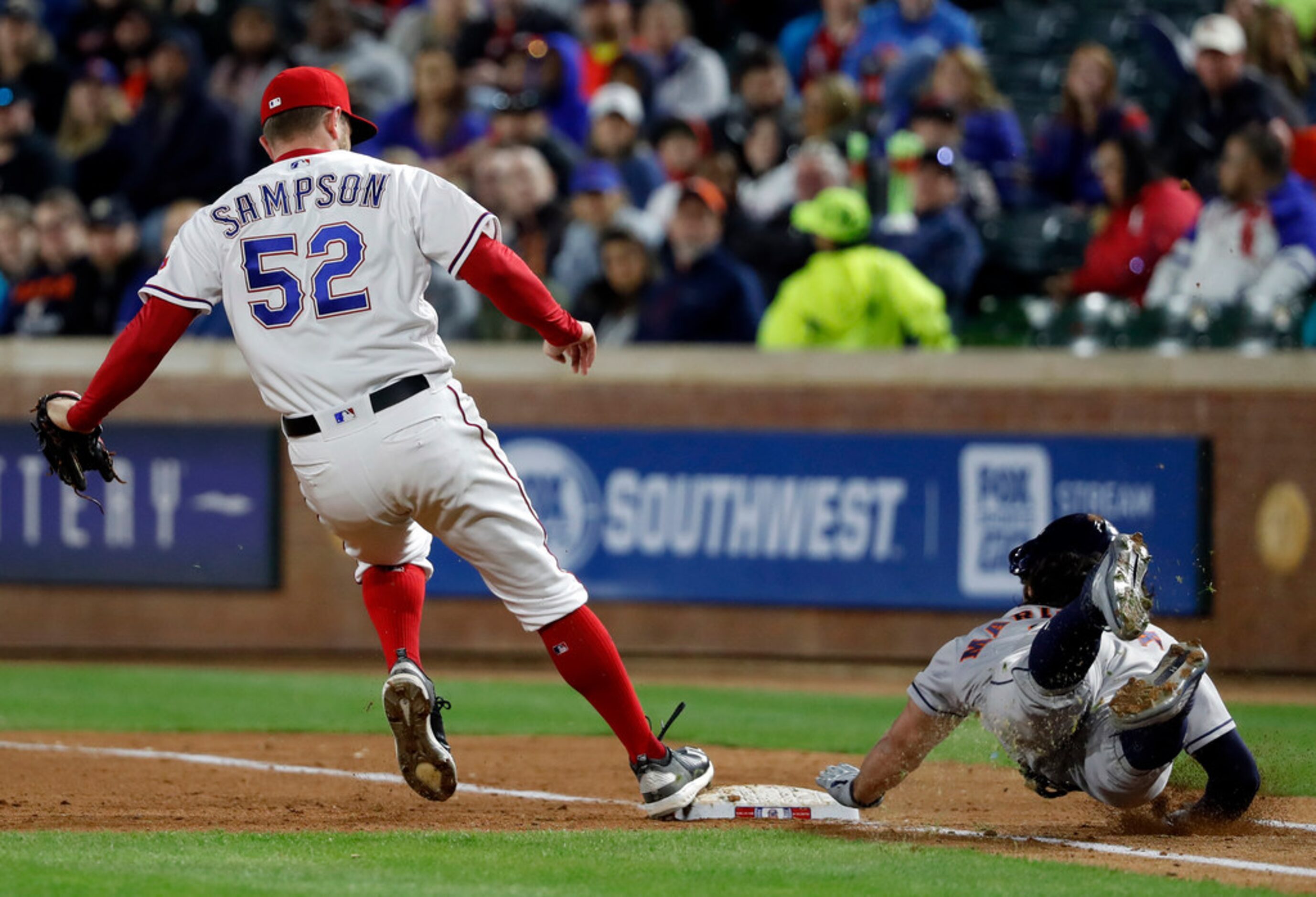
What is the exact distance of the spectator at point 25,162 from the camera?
44.6ft

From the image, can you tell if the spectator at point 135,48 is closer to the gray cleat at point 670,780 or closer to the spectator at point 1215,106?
the spectator at point 1215,106

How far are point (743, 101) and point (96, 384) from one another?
826 centimetres

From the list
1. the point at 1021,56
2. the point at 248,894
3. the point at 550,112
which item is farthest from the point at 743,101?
the point at 248,894

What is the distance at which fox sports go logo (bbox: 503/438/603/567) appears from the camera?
11.2 metres

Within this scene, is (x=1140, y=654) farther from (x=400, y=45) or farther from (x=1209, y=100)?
(x=400, y=45)

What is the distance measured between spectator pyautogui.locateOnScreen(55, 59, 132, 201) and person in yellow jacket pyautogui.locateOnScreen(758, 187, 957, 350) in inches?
214

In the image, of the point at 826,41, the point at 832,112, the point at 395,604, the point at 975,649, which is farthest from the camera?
the point at 826,41

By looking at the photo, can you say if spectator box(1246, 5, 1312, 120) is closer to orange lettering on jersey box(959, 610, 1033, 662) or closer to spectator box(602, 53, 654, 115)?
spectator box(602, 53, 654, 115)

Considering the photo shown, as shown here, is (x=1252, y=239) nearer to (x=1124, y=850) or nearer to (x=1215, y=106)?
(x=1215, y=106)

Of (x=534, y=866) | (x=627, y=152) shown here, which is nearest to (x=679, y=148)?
(x=627, y=152)

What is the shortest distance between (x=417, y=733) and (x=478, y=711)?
3.97 meters

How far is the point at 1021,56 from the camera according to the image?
14055mm

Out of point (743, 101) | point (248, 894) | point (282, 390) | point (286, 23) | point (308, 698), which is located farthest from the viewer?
point (286, 23)

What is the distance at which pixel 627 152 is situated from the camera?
41.7 feet
